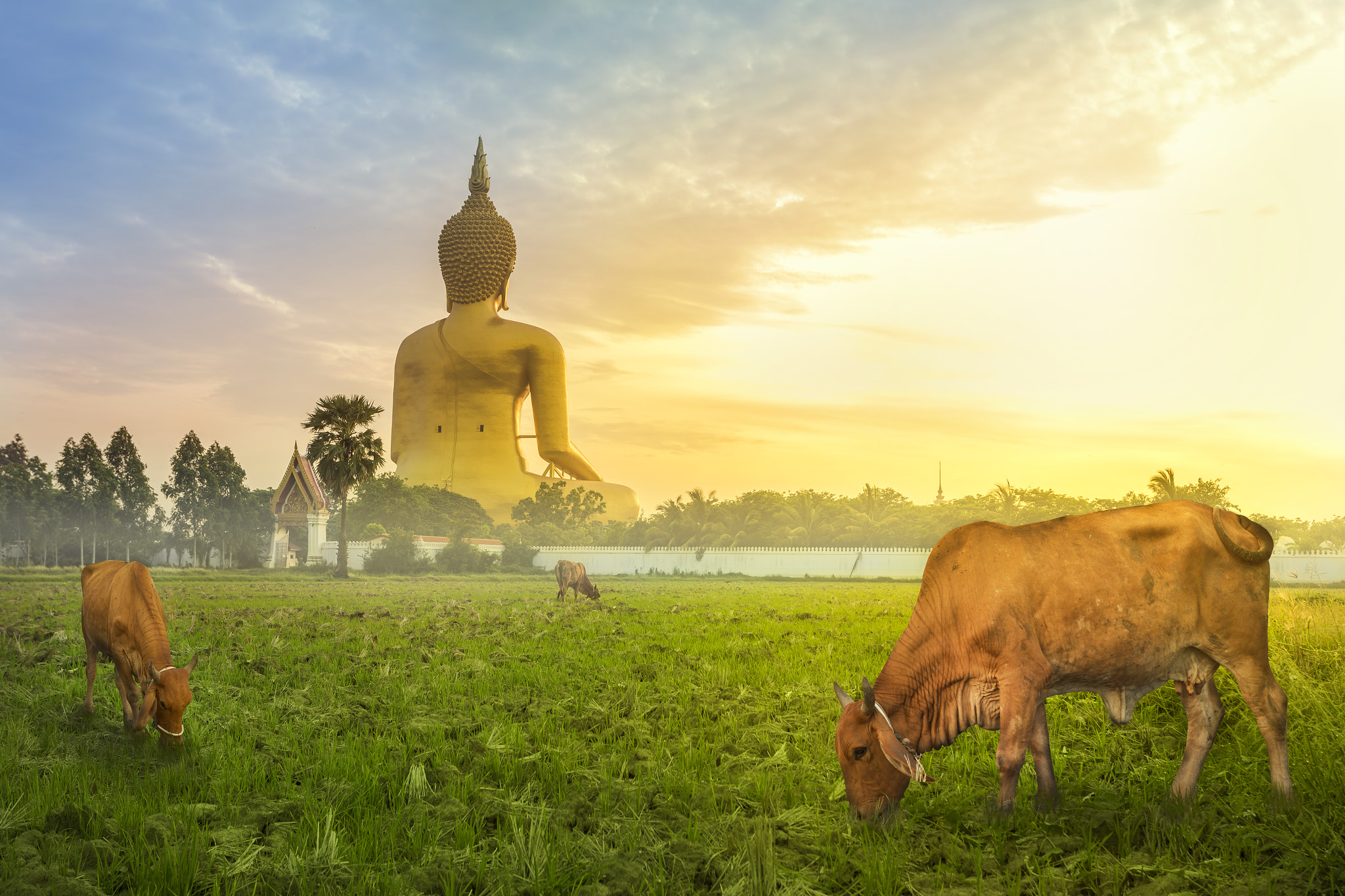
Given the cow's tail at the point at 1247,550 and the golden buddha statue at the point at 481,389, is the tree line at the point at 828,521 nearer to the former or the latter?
the golden buddha statue at the point at 481,389

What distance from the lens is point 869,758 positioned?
464 cm

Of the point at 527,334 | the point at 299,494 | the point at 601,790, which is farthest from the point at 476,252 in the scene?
the point at 601,790

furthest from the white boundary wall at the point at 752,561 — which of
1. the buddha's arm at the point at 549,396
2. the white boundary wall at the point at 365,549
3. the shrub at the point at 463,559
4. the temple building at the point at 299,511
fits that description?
the buddha's arm at the point at 549,396

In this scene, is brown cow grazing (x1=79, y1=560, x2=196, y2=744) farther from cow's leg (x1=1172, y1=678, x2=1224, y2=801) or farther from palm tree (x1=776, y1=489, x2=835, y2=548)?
palm tree (x1=776, y1=489, x2=835, y2=548)

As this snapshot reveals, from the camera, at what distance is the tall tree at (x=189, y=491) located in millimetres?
48562

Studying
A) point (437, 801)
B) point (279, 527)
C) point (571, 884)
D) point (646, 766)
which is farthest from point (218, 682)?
point (279, 527)

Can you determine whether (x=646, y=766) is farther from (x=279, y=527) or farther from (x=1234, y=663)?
(x=279, y=527)

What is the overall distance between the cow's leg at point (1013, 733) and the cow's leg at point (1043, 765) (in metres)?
0.44

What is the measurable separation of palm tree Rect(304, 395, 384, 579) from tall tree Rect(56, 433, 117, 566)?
12106 mm

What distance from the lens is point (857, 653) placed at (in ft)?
37.2

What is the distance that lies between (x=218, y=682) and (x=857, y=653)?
28.0ft

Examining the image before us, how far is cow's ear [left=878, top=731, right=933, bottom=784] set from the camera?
448cm

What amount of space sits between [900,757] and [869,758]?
20 centimetres

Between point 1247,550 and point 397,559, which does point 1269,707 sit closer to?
point 1247,550
